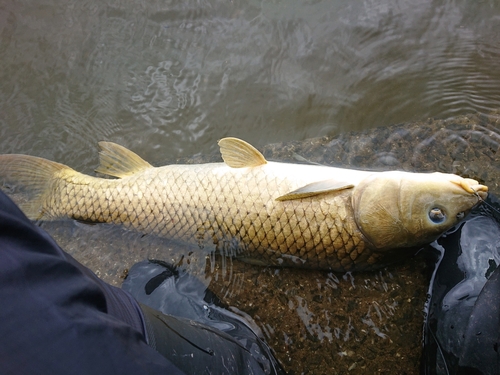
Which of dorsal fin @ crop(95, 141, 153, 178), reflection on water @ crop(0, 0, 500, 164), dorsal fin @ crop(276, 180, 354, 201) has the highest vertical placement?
reflection on water @ crop(0, 0, 500, 164)

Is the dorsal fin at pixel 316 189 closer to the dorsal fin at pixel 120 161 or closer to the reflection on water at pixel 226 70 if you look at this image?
the reflection on water at pixel 226 70

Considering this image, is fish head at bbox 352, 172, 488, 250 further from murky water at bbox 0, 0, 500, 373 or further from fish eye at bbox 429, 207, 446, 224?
murky water at bbox 0, 0, 500, 373

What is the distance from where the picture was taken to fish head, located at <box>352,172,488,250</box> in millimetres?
2323

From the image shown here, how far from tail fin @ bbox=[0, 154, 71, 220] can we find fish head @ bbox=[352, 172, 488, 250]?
7.59ft

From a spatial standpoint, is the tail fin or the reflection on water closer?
the tail fin

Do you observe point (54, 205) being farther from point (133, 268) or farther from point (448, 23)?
point (448, 23)

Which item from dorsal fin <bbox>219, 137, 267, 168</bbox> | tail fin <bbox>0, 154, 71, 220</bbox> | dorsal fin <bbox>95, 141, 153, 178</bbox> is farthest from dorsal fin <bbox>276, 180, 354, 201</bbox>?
tail fin <bbox>0, 154, 71, 220</bbox>

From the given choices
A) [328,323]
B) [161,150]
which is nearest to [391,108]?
[328,323]

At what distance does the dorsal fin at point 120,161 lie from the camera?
304cm

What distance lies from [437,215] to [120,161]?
2226 mm

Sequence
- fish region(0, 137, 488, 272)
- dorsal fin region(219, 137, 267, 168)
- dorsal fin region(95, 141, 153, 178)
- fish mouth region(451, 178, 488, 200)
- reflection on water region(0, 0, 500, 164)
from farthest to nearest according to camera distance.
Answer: reflection on water region(0, 0, 500, 164) → dorsal fin region(95, 141, 153, 178) → dorsal fin region(219, 137, 267, 168) → fish region(0, 137, 488, 272) → fish mouth region(451, 178, 488, 200)

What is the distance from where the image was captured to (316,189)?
250 centimetres

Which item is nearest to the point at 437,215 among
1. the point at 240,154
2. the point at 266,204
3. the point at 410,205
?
the point at 410,205

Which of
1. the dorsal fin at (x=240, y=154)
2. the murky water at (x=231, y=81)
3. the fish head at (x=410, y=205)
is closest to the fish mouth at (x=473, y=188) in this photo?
the fish head at (x=410, y=205)
